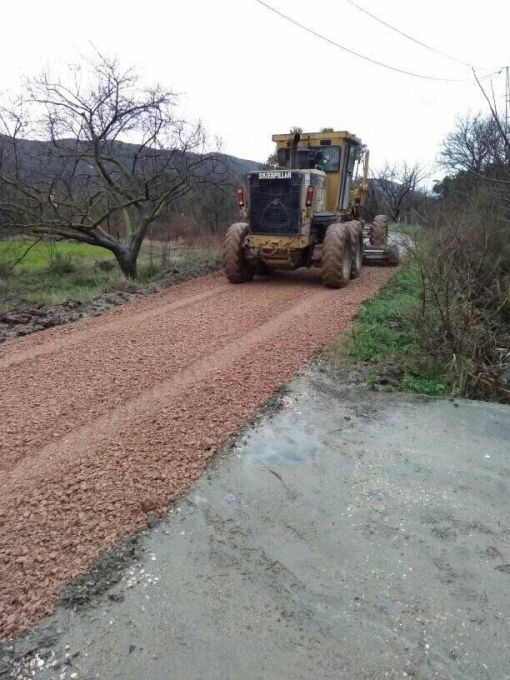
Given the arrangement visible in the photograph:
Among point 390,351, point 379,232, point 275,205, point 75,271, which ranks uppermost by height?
point 275,205

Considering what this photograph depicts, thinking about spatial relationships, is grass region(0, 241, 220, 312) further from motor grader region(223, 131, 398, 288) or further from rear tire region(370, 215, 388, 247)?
rear tire region(370, 215, 388, 247)

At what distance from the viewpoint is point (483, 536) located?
3098mm

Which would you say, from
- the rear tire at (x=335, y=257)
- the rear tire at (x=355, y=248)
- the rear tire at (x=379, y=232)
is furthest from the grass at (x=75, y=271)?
the rear tire at (x=379, y=232)

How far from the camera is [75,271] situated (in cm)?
1867

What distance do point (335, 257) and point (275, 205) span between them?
5.36 feet

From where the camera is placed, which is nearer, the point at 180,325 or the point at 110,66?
the point at 180,325

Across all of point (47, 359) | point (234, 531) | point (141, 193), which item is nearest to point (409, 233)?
point (47, 359)

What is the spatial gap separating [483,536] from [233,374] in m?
A: 3.12

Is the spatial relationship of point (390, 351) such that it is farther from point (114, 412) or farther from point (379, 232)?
point (379, 232)

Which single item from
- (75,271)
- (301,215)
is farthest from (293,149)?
(75,271)

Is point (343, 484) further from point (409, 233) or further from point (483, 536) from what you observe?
point (409, 233)

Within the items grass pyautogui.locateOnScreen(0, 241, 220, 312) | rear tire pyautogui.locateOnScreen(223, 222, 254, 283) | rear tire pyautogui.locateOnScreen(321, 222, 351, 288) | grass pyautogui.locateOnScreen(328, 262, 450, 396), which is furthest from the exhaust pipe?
grass pyautogui.locateOnScreen(328, 262, 450, 396)

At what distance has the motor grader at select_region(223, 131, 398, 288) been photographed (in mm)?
10484

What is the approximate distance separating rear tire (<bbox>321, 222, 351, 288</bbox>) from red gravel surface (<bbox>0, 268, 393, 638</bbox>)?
4.47ft
